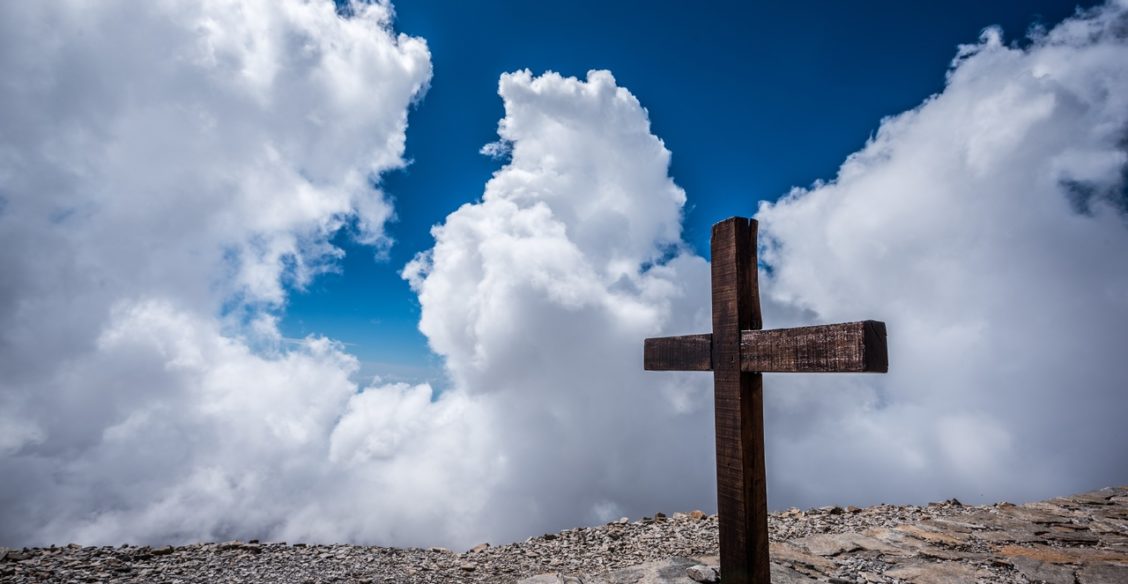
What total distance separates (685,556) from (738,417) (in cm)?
331

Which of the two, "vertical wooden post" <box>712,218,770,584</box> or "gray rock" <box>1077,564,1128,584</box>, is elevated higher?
"vertical wooden post" <box>712,218,770,584</box>

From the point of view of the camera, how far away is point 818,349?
13.4 feet

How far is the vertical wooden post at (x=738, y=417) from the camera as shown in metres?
4.61

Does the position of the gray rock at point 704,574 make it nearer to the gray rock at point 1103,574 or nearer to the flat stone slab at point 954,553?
the flat stone slab at point 954,553

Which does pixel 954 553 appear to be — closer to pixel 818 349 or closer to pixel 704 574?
pixel 704 574

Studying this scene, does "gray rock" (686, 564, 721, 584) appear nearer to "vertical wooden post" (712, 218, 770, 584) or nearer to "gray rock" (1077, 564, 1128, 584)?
"vertical wooden post" (712, 218, 770, 584)

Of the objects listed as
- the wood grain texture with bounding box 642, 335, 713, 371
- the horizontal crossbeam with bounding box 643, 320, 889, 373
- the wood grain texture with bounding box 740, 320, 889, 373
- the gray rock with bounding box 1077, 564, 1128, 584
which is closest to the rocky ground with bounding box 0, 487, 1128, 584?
the gray rock with bounding box 1077, 564, 1128, 584

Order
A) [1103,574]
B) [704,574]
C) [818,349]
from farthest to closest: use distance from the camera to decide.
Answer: [1103,574] → [704,574] → [818,349]

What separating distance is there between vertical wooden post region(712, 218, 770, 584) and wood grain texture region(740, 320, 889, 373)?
179mm

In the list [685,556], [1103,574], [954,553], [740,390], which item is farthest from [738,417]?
[1103,574]

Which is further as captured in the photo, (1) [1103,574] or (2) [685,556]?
(2) [685,556]

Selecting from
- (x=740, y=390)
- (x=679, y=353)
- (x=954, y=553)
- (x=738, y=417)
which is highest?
(x=679, y=353)

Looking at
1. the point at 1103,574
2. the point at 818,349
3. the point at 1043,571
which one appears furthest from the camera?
the point at 1043,571

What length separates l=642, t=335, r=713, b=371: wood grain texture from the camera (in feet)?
16.8
